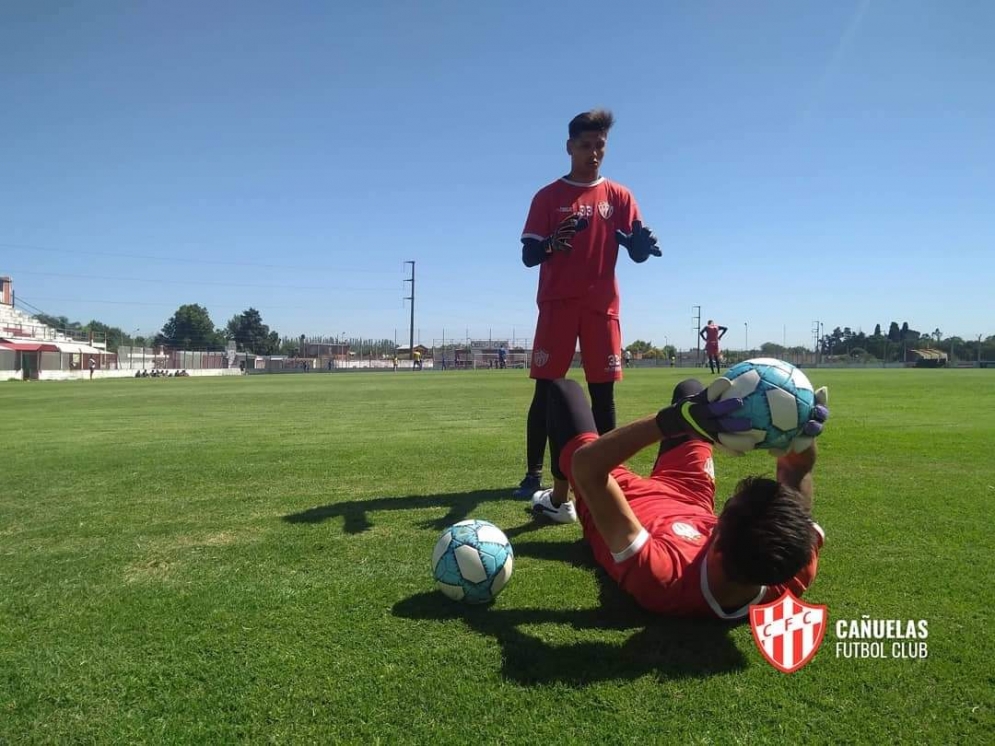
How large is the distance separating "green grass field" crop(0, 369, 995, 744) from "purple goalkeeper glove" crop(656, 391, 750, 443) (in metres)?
→ 0.79

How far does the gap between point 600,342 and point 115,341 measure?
335 feet

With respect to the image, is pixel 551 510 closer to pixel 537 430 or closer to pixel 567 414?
pixel 537 430

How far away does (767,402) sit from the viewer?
207 centimetres

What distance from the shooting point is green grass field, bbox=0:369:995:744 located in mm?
1870

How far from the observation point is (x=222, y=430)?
916 cm

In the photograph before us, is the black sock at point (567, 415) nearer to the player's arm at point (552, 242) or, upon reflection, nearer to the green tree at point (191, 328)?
the player's arm at point (552, 242)

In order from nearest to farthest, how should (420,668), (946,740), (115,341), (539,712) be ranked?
(946,740) → (539,712) → (420,668) → (115,341)

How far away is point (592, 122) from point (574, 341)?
5.04ft

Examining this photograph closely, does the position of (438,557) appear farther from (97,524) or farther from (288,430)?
(288,430)

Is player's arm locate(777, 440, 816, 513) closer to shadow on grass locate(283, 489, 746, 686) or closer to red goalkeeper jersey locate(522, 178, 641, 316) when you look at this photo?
shadow on grass locate(283, 489, 746, 686)

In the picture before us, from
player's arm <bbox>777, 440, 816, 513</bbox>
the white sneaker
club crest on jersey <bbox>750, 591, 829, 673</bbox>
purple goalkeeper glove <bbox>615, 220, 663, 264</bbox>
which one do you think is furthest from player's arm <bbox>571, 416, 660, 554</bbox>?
purple goalkeeper glove <bbox>615, 220, 663, 264</bbox>

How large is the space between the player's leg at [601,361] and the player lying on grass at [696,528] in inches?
60.9

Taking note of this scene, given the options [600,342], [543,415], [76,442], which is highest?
[600,342]

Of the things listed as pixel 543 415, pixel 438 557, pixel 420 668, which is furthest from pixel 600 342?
pixel 420 668
